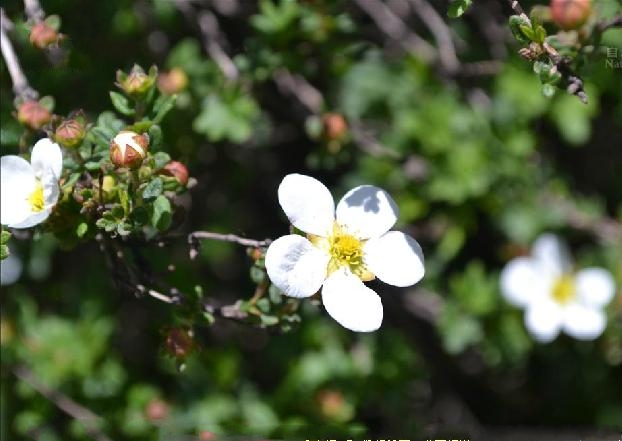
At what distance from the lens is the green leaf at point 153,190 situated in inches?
70.4

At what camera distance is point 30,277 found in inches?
119

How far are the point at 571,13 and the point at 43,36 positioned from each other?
1.26 m

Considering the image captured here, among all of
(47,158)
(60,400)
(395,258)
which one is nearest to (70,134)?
(47,158)

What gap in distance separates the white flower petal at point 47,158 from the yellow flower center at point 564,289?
6.88 ft

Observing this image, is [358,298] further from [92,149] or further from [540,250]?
[540,250]

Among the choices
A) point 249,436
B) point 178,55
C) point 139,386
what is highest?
point 178,55

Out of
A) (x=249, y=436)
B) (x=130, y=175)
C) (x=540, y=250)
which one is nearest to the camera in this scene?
(x=130, y=175)

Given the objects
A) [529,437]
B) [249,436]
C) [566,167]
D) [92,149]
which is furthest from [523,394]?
[92,149]

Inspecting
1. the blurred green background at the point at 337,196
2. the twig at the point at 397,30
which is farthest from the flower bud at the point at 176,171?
the twig at the point at 397,30

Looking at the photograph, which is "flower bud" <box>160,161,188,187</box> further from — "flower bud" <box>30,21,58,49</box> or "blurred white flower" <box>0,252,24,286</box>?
"blurred white flower" <box>0,252,24,286</box>

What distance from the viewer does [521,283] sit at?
3203 millimetres

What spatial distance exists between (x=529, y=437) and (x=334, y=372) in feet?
3.11

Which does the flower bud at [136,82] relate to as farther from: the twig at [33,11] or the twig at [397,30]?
the twig at [397,30]

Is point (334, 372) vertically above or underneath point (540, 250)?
underneath
